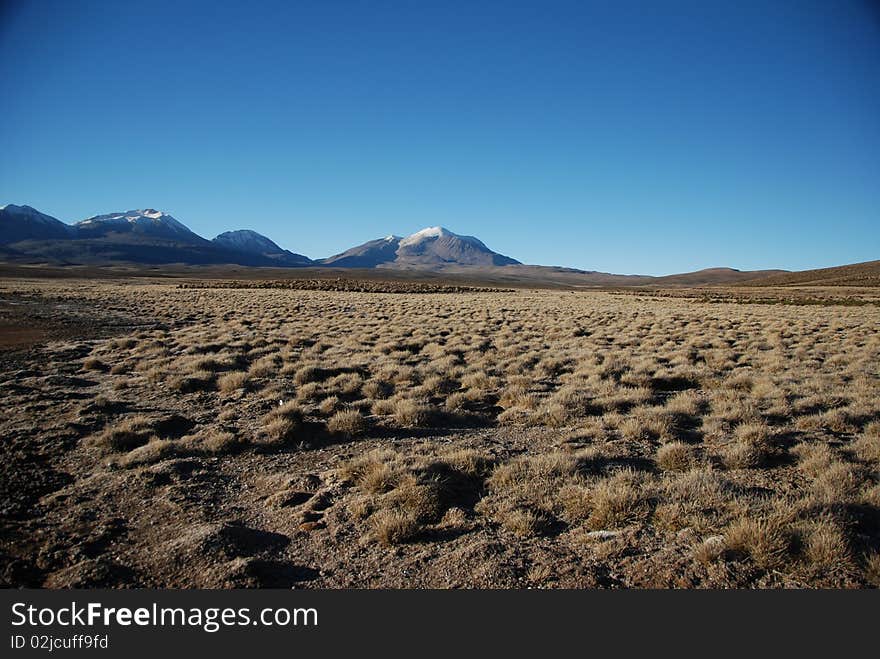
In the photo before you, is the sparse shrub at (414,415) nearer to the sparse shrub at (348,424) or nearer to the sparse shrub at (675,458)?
the sparse shrub at (348,424)

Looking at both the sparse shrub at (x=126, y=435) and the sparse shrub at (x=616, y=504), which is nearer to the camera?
the sparse shrub at (x=616, y=504)

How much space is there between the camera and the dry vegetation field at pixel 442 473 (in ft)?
13.6

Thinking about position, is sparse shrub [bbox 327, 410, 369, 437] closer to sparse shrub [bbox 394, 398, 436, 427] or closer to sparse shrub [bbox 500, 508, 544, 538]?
sparse shrub [bbox 394, 398, 436, 427]

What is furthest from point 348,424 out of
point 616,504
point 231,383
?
point 616,504

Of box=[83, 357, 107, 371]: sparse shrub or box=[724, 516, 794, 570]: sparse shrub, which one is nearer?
box=[724, 516, 794, 570]: sparse shrub

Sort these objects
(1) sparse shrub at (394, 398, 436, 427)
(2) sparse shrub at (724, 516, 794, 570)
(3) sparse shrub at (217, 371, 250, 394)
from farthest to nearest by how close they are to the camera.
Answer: (3) sparse shrub at (217, 371, 250, 394), (1) sparse shrub at (394, 398, 436, 427), (2) sparse shrub at (724, 516, 794, 570)

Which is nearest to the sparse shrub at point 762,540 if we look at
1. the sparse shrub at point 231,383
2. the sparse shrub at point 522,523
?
the sparse shrub at point 522,523

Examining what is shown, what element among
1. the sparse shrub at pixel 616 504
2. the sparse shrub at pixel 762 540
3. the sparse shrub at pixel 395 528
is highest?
the sparse shrub at pixel 762 540

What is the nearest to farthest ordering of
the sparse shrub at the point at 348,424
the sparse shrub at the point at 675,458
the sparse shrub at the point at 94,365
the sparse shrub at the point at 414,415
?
the sparse shrub at the point at 675,458
the sparse shrub at the point at 348,424
the sparse shrub at the point at 414,415
the sparse shrub at the point at 94,365

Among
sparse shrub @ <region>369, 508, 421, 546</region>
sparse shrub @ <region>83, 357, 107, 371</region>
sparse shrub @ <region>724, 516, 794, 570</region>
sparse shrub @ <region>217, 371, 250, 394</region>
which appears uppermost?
sparse shrub @ <region>724, 516, 794, 570</region>

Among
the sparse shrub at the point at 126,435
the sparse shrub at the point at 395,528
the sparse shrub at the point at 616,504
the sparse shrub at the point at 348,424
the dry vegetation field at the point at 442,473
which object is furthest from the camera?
the sparse shrub at the point at 348,424

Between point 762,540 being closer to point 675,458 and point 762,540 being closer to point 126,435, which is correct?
point 675,458

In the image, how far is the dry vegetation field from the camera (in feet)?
13.6

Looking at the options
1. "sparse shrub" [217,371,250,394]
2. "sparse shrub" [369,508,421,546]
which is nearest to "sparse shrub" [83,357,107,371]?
"sparse shrub" [217,371,250,394]
